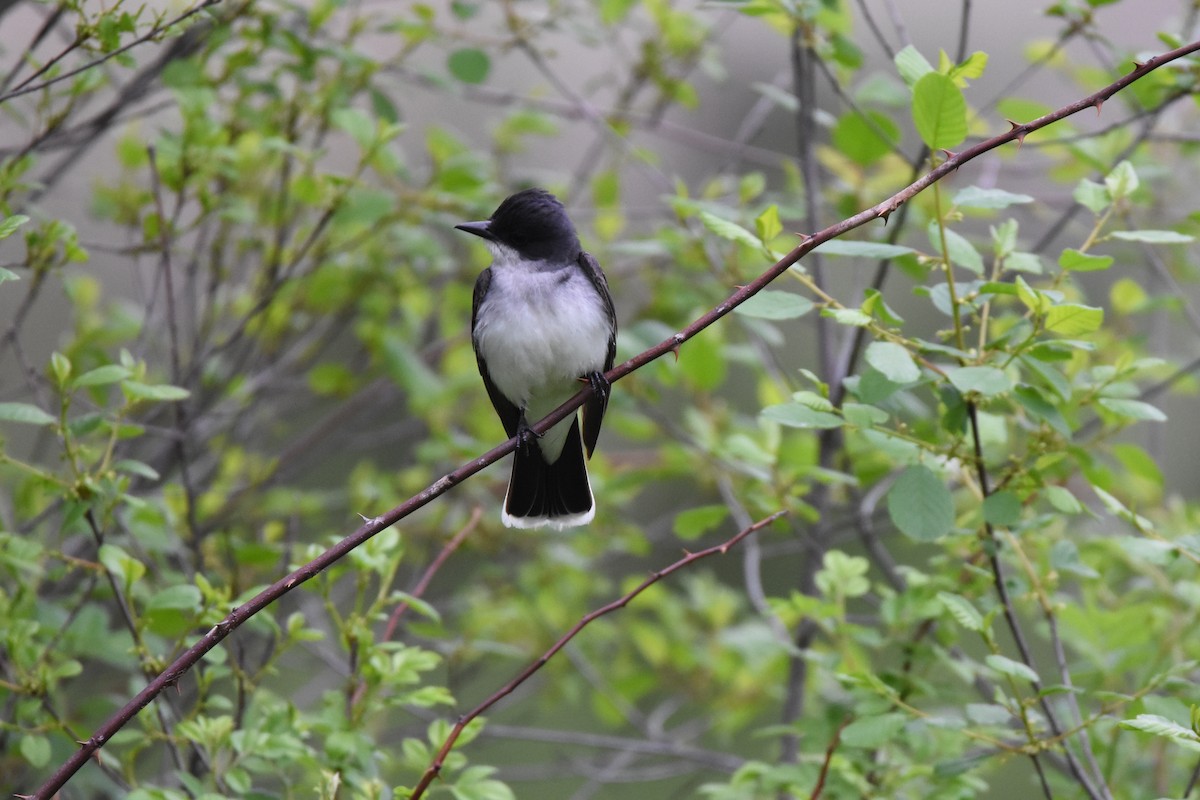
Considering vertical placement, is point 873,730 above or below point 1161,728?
below

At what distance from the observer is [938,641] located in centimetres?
290

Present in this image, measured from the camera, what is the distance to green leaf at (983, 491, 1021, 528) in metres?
2.29

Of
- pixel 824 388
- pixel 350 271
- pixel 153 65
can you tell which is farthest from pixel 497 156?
pixel 824 388

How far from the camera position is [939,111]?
2.11 metres

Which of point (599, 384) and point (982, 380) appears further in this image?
point (599, 384)

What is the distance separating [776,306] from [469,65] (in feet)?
5.89

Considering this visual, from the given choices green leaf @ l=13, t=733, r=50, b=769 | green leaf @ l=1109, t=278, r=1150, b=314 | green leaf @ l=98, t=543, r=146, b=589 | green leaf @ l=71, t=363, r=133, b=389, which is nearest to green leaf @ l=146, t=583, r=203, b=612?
green leaf @ l=98, t=543, r=146, b=589

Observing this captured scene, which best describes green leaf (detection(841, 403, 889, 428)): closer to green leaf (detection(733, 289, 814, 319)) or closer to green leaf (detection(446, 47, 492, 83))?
green leaf (detection(733, 289, 814, 319))

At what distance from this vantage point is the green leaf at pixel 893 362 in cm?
206

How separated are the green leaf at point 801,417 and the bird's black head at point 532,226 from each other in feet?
4.81

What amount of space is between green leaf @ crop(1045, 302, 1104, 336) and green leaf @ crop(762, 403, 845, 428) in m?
0.42

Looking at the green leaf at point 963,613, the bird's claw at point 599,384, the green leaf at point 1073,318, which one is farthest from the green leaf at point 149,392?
the green leaf at point 1073,318

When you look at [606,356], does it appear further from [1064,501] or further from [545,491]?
[1064,501]

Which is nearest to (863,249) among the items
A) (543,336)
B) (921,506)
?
(921,506)
